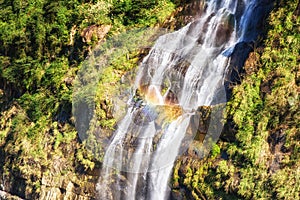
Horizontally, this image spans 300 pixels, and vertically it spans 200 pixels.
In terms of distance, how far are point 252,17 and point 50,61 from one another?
5903mm

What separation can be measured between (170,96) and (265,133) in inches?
106

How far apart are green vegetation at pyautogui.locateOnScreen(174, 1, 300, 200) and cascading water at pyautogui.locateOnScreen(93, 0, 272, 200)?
519 millimetres

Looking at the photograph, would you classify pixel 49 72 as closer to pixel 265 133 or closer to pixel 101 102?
pixel 101 102

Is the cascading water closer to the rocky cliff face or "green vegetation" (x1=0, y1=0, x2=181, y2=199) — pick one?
the rocky cliff face

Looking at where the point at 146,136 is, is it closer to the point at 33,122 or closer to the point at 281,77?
the point at 281,77

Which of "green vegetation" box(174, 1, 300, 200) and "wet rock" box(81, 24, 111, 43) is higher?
"wet rock" box(81, 24, 111, 43)

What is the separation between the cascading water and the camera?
44.4 feet

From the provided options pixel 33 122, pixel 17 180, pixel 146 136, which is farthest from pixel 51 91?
pixel 146 136

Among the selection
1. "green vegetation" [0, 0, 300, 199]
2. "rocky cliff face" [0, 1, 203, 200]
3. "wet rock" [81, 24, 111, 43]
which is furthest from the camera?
"wet rock" [81, 24, 111, 43]

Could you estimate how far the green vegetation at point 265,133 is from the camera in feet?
39.6

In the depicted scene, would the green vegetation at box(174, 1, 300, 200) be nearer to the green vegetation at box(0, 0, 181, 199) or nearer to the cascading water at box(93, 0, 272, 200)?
the cascading water at box(93, 0, 272, 200)

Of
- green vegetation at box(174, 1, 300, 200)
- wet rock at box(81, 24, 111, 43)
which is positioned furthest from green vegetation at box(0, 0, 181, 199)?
green vegetation at box(174, 1, 300, 200)

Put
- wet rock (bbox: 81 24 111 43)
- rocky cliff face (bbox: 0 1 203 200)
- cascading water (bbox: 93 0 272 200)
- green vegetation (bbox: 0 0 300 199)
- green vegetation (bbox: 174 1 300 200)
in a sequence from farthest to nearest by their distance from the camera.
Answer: wet rock (bbox: 81 24 111 43), rocky cliff face (bbox: 0 1 203 200), cascading water (bbox: 93 0 272 200), green vegetation (bbox: 0 0 300 199), green vegetation (bbox: 174 1 300 200)

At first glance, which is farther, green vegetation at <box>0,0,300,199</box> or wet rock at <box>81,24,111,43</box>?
wet rock at <box>81,24,111,43</box>
